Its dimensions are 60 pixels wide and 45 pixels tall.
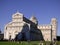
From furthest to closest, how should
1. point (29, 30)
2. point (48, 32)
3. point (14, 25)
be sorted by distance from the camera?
1. point (48, 32)
2. point (14, 25)
3. point (29, 30)

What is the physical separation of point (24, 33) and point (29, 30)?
1.67 m

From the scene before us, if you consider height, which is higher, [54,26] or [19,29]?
[54,26]

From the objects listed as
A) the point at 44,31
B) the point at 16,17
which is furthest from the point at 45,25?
Result: the point at 16,17

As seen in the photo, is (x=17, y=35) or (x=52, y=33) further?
(x=52, y=33)

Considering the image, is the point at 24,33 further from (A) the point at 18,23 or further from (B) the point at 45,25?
(B) the point at 45,25

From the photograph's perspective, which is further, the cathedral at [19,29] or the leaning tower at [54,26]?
the leaning tower at [54,26]

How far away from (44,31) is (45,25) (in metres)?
2.29

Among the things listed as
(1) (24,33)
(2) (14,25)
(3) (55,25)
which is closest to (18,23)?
(2) (14,25)

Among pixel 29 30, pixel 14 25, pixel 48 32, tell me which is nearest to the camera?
pixel 29 30

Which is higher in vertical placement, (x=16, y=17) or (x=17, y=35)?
(x=16, y=17)

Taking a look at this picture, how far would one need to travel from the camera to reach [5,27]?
62.8 meters

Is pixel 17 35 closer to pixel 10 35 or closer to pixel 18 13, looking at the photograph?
pixel 10 35

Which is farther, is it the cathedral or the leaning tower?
the leaning tower

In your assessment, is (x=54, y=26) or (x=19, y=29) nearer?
(x=19, y=29)
